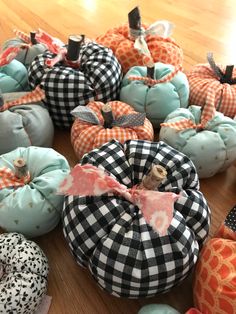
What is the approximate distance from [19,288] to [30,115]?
0.44 meters

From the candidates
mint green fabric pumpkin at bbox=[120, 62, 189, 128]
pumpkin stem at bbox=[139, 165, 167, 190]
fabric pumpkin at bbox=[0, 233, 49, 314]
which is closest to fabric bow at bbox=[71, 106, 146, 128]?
mint green fabric pumpkin at bbox=[120, 62, 189, 128]

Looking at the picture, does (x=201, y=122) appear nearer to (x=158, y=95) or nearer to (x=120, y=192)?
(x=158, y=95)

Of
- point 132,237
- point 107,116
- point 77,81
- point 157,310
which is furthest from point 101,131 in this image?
point 157,310

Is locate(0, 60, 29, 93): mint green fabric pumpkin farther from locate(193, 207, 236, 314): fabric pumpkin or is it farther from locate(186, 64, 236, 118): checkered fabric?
locate(193, 207, 236, 314): fabric pumpkin

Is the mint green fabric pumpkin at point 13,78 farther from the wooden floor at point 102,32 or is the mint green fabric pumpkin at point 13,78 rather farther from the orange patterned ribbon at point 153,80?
the orange patterned ribbon at point 153,80

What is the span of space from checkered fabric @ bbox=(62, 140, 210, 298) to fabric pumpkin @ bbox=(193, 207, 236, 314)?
0.02 m

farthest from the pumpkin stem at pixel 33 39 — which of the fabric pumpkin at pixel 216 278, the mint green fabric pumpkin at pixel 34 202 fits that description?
the fabric pumpkin at pixel 216 278

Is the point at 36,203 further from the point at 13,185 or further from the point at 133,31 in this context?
the point at 133,31

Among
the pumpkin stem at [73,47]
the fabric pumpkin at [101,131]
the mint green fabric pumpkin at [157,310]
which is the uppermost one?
the pumpkin stem at [73,47]

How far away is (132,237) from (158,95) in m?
0.47

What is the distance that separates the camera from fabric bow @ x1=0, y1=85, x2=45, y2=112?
0.86m

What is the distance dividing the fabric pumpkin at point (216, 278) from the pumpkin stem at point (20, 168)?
39 cm

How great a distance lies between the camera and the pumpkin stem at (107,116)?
0.80 meters

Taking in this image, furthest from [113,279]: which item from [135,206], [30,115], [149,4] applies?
[149,4]
